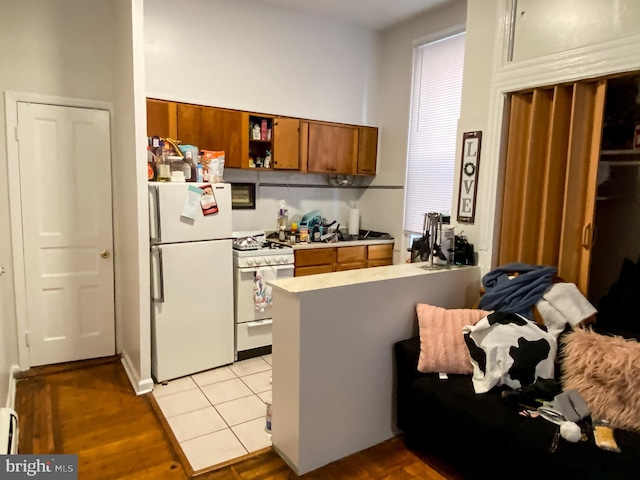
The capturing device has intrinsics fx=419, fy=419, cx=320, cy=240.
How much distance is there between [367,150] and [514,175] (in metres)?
2.29

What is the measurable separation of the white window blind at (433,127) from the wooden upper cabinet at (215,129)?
5.88ft

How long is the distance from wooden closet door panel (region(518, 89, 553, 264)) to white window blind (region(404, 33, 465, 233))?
1428mm

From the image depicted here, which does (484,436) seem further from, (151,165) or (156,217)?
(151,165)

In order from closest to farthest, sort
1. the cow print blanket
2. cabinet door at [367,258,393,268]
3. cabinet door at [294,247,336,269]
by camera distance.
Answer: the cow print blanket < cabinet door at [294,247,336,269] < cabinet door at [367,258,393,268]

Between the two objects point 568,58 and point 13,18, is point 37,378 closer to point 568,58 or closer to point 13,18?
point 13,18

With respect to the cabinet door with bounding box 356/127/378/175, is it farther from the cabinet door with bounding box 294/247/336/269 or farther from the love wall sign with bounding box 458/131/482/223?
the love wall sign with bounding box 458/131/482/223

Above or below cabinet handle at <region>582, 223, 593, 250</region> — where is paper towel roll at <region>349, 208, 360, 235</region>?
below

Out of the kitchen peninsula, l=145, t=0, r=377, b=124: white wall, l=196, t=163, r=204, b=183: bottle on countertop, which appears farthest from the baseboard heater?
l=145, t=0, r=377, b=124: white wall

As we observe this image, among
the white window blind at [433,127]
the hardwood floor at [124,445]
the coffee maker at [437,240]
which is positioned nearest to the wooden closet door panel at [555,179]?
the coffee maker at [437,240]

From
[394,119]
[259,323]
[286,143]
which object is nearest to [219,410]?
[259,323]

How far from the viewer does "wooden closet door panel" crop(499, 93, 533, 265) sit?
259 centimetres

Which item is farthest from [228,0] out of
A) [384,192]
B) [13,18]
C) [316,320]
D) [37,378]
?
[37,378]

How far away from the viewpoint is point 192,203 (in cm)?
308

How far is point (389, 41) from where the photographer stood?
15.3ft
